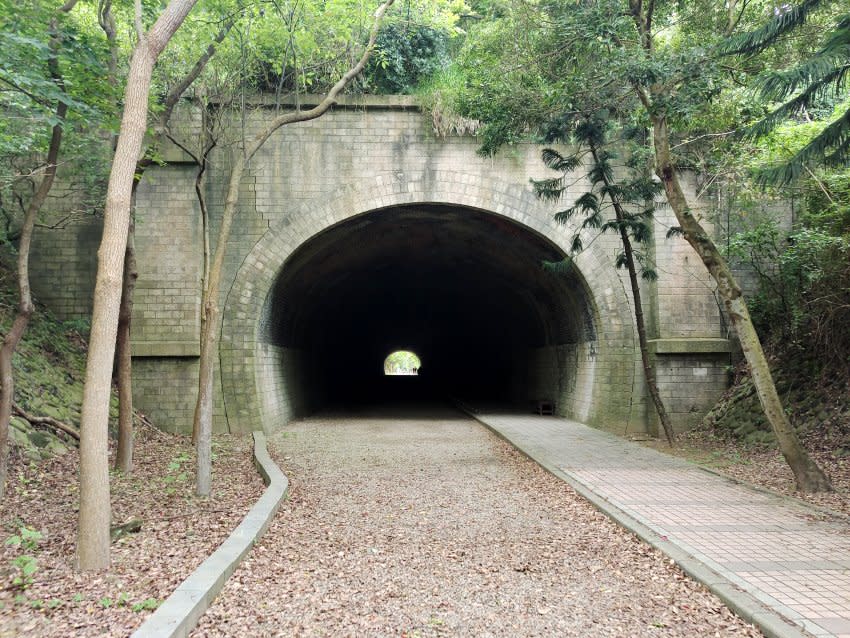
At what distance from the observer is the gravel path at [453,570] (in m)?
3.75

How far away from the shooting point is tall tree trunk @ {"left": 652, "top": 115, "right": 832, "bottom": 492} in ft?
22.3

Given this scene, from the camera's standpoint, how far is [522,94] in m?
9.30

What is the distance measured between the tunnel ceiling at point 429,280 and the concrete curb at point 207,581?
7326 mm

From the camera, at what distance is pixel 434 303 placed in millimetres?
24594

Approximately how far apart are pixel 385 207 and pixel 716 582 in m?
9.44

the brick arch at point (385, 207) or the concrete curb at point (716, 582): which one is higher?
the brick arch at point (385, 207)

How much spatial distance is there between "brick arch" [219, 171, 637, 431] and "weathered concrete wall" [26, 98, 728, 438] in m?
0.02

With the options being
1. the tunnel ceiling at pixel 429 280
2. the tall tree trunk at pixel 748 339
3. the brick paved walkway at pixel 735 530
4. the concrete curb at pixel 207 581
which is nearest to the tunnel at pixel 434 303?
the tunnel ceiling at pixel 429 280

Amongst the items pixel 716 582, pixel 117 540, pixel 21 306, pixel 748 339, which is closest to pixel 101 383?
pixel 117 540

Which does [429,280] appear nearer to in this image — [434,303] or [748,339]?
[434,303]

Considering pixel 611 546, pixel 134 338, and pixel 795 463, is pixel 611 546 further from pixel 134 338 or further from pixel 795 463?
pixel 134 338

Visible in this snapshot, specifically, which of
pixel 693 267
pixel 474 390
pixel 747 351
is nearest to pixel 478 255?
pixel 693 267

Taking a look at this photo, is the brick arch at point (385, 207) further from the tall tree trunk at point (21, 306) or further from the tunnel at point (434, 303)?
the tall tree trunk at point (21, 306)

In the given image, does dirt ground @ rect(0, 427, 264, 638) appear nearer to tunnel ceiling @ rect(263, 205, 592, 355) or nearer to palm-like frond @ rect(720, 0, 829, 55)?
tunnel ceiling @ rect(263, 205, 592, 355)
